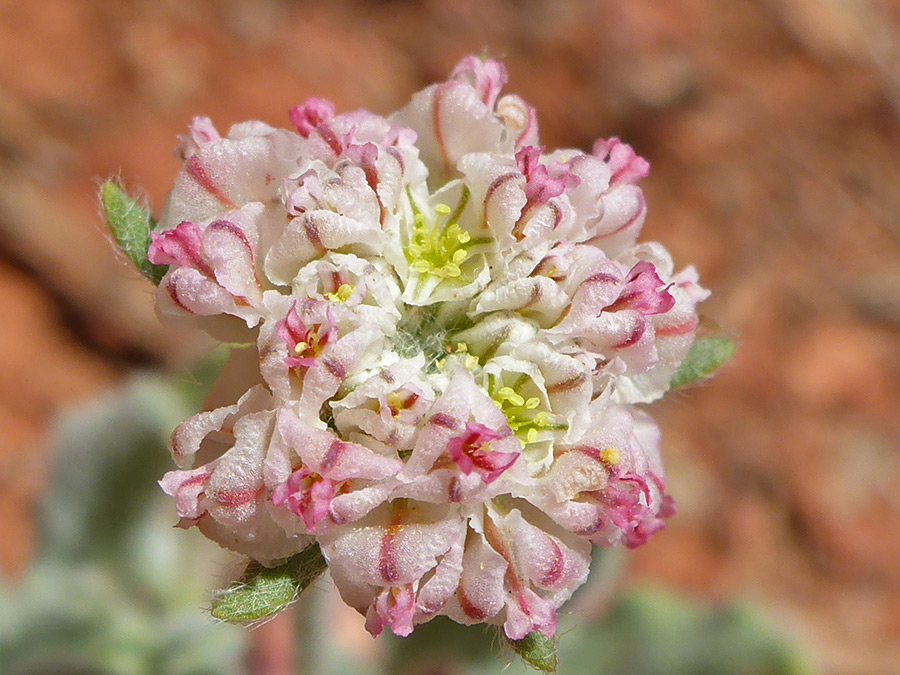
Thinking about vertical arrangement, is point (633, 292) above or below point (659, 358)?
above

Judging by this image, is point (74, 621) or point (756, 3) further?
point (756, 3)

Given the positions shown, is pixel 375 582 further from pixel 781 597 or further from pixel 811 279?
pixel 811 279

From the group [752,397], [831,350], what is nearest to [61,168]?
[752,397]

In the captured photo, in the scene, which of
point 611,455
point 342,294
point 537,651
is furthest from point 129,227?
point 537,651

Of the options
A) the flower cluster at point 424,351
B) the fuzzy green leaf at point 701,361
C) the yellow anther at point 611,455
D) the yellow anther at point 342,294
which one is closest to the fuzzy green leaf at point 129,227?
the flower cluster at point 424,351

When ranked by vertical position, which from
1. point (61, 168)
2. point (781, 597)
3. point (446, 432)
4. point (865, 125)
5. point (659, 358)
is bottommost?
point (781, 597)

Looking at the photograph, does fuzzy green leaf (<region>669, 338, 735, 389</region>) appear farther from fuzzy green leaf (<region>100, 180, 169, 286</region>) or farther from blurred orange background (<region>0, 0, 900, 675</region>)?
blurred orange background (<region>0, 0, 900, 675</region>)

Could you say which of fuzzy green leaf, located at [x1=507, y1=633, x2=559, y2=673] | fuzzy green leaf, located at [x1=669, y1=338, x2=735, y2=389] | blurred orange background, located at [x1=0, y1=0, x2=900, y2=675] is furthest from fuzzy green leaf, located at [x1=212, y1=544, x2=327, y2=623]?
blurred orange background, located at [x1=0, y1=0, x2=900, y2=675]
